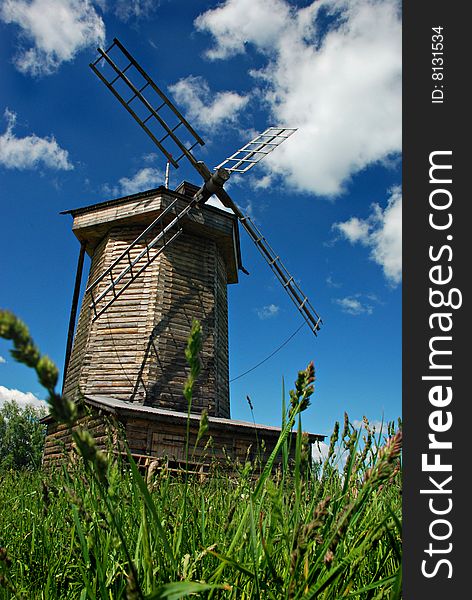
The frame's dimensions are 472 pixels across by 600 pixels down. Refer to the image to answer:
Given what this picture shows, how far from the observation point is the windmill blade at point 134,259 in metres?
15.8

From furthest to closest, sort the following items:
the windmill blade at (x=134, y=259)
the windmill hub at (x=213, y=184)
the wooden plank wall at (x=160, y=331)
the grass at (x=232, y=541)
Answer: the windmill hub at (x=213, y=184)
the windmill blade at (x=134, y=259)
the wooden plank wall at (x=160, y=331)
the grass at (x=232, y=541)

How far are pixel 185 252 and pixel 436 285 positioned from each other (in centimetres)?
1571

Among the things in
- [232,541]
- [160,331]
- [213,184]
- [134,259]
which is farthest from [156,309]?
[232,541]

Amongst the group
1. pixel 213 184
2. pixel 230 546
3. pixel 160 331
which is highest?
pixel 213 184

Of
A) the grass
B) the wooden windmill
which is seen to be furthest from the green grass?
the wooden windmill

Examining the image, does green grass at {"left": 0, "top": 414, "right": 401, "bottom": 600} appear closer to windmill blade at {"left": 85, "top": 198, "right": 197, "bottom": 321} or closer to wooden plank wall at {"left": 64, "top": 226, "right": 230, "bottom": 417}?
wooden plank wall at {"left": 64, "top": 226, "right": 230, "bottom": 417}

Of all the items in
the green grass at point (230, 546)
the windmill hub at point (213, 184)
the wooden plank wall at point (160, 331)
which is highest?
the windmill hub at point (213, 184)

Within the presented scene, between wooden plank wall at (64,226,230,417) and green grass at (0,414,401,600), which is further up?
wooden plank wall at (64,226,230,417)

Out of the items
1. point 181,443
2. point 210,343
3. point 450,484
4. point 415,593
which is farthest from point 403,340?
point 210,343

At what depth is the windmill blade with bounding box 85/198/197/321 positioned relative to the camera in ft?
51.8

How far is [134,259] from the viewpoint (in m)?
16.4

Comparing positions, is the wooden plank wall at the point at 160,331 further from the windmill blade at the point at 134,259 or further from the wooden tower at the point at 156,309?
the windmill blade at the point at 134,259

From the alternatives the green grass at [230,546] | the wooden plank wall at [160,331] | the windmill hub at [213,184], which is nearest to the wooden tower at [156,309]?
the wooden plank wall at [160,331]

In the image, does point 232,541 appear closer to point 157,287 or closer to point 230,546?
point 230,546
